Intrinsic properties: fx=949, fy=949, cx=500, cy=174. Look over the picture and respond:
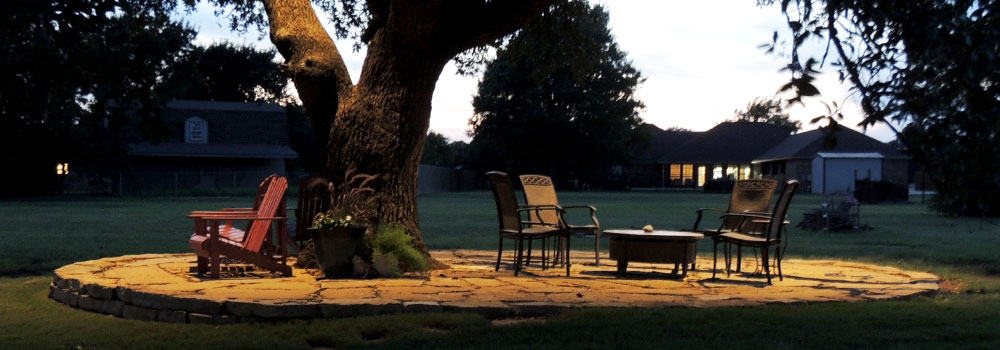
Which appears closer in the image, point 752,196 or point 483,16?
point 483,16

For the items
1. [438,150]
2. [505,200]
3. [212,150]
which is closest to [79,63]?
[505,200]

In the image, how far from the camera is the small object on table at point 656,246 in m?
8.70

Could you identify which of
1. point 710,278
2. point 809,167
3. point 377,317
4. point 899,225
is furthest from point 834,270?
point 809,167

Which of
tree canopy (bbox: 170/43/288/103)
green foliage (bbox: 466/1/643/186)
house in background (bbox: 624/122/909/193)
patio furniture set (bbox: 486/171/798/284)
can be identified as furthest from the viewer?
tree canopy (bbox: 170/43/288/103)

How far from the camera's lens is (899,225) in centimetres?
2064

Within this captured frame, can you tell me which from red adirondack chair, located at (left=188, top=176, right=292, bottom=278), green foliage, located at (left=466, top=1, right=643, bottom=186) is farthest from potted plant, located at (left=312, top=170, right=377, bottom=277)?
green foliage, located at (left=466, top=1, right=643, bottom=186)

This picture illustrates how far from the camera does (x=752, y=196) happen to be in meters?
9.53

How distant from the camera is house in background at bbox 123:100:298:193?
4459 centimetres

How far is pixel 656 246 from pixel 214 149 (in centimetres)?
4203

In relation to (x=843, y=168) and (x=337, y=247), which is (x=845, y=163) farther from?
(x=337, y=247)

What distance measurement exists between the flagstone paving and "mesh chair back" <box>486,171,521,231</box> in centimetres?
49

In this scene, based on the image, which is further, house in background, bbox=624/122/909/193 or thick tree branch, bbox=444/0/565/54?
house in background, bbox=624/122/909/193

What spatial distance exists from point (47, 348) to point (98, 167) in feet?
127

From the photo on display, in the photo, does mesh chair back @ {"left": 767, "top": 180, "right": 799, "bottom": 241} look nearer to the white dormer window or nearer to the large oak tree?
the large oak tree
